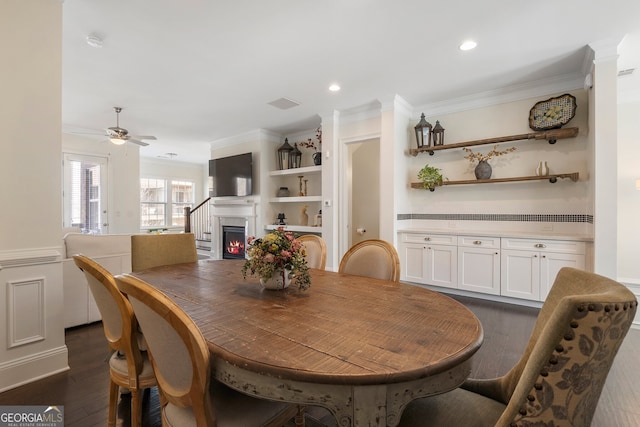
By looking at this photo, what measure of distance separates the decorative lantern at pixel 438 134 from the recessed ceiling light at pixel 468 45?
1.46 meters

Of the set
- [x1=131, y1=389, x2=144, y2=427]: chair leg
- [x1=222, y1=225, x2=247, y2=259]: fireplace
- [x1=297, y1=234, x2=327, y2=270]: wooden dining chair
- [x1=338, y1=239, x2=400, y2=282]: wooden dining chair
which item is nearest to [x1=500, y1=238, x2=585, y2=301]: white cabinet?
[x1=338, y1=239, x2=400, y2=282]: wooden dining chair

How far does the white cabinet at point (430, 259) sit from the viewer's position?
4.07m

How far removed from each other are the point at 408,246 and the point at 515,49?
2.59 metres

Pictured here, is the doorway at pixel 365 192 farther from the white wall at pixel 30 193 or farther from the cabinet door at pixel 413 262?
the white wall at pixel 30 193

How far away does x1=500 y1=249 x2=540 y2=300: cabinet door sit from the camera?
352cm

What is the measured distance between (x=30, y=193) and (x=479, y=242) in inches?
173

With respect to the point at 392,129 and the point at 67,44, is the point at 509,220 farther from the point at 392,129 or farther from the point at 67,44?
the point at 67,44

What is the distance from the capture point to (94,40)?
9.23 ft

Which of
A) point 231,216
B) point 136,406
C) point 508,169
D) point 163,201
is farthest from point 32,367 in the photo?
point 163,201

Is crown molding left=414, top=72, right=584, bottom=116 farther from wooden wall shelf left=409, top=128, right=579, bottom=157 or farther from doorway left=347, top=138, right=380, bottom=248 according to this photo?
doorway left=347, top=138, right=380, bottom=248

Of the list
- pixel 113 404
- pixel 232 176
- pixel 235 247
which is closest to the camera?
pixel 113 404

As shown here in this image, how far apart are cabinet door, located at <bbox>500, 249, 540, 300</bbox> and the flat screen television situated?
4.41 m

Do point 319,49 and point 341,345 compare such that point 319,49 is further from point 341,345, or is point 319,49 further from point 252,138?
point 252,138

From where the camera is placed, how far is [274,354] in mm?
977
